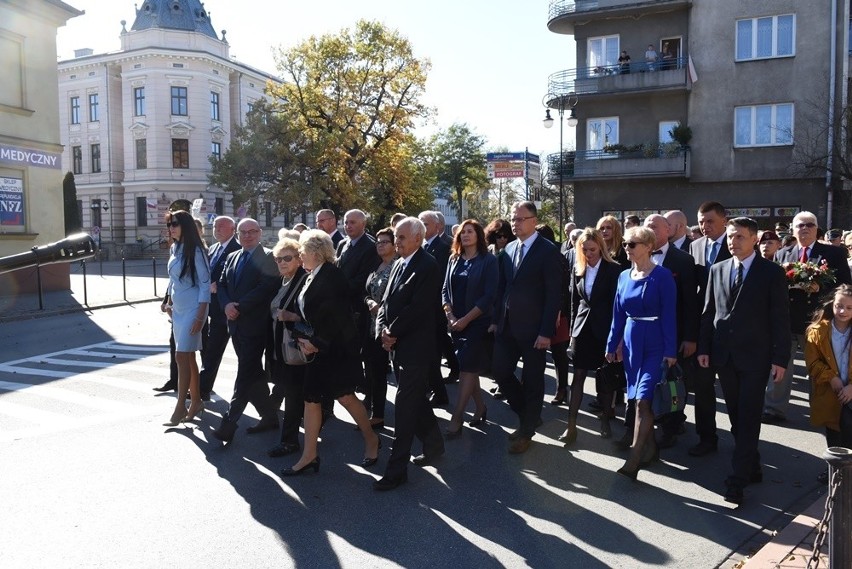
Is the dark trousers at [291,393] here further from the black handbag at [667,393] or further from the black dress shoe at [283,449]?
the black handbag at [667,393]

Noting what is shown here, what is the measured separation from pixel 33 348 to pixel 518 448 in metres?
10.0

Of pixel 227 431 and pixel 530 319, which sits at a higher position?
pixel 530 319

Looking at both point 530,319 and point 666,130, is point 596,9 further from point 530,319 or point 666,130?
point 530,319

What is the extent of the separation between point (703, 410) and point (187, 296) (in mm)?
4768

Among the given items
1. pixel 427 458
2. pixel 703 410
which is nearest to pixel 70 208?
pixel 427 458

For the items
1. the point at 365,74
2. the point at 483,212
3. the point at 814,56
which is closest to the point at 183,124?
the point at 365,74

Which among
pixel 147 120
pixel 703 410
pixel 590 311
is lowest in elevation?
pixel 703 410

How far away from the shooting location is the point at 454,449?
6371 mm

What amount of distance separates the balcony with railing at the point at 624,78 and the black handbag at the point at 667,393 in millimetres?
23825

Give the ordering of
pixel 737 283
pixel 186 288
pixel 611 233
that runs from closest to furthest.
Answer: pixel 737 283, pixel 186 288, pixel 611 233

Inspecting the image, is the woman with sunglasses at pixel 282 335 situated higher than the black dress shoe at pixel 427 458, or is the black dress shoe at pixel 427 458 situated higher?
the woman with sunglasses at pixel 282 335

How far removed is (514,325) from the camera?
6.17 m

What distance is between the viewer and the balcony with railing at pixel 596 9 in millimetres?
26859

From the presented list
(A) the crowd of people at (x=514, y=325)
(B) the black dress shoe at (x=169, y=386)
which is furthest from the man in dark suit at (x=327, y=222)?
(B) the black dress shoe at (x=169, y=386)
